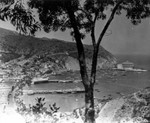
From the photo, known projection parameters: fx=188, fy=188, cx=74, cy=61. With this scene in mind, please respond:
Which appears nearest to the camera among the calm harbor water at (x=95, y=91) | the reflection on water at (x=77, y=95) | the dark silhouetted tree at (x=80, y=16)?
the dark silhouetted tree at (x=80, y=16)

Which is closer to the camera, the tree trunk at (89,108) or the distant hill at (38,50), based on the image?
the tree trunk at (89,108)

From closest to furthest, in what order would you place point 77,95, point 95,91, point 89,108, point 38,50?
1. point 89,108
2. point 77,95
3. point 95,91
4. point 38,50

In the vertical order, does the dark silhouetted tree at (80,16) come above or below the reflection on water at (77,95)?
above

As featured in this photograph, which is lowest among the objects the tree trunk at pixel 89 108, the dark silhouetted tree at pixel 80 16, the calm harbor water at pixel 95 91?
the calm harbor water at pixel 95 91

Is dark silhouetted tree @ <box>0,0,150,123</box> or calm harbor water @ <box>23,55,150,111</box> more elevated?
dark silhouetted tree @ <box>0,0,150,123</box>

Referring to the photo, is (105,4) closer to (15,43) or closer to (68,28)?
(68,28)

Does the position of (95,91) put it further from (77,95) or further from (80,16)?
(80,16)

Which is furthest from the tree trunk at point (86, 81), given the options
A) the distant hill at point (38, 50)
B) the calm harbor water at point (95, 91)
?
the distant hill at point (38, 50)

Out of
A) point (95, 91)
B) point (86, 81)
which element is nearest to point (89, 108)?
point (86, 81)

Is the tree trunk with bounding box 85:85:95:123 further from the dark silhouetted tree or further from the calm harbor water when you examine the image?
the calm harbor water

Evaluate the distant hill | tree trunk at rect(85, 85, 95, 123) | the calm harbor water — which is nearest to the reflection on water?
the calm harbor water

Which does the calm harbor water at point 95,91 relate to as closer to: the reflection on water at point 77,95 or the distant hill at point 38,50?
the reflection on water at point 77,95
